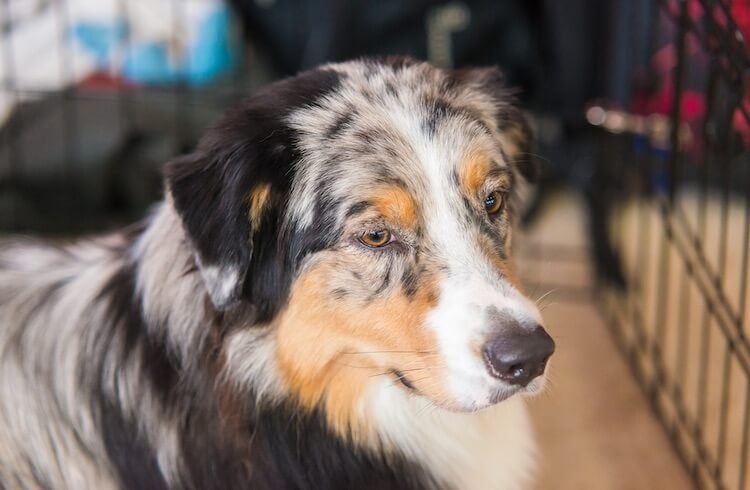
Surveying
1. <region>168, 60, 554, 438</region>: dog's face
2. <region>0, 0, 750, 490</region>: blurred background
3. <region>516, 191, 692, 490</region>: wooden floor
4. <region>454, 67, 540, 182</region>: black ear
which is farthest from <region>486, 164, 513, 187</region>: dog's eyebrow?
<region>0, 0, 750, 490</region>: blurred background

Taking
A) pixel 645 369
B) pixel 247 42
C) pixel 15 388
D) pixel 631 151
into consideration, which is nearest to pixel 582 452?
pixel 645 369

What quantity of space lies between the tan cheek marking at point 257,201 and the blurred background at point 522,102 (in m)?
1.41

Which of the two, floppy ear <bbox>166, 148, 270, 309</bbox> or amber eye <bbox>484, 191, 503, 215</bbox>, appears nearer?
floppy ear <bbox>166, 148, 270, 309</bbox>

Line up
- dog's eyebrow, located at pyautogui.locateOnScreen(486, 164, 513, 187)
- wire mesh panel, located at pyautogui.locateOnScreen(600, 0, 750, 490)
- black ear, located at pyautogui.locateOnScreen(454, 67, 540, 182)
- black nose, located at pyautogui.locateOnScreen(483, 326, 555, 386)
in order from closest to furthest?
black nose, located at pyautogui.locateOnScreen(483, 326, 555, 386)
dog's eyebrow, located at pyautogui.locateOnScreen(486, 164, 513, 187)
black ear, located at pyautogui.locateOnScreen(454, 67, 540, 182)
wire mesh panel, located at pyautogui.locateOnScreen(600, 0, 750, 490)

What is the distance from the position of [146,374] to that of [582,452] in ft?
4.09

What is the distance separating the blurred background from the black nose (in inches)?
50.4

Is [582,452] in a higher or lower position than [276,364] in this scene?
lower

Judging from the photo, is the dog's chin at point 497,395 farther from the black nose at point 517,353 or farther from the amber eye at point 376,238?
the amber eye at point 376,238

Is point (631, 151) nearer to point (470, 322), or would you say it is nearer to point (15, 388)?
point (470, 322)

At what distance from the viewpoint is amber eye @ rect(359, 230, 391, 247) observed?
159 centimetres

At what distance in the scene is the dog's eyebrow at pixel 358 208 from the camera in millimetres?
1584

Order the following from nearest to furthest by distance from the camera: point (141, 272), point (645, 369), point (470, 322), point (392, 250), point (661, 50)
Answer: point (470, 322)
point (392, 250)
point (141, 272)
point (645, 369)
point (661, 50)

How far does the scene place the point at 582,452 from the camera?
239cm

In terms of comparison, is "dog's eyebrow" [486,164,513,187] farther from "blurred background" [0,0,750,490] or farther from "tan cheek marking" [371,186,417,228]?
"blurred background" [0,0,750,490]
